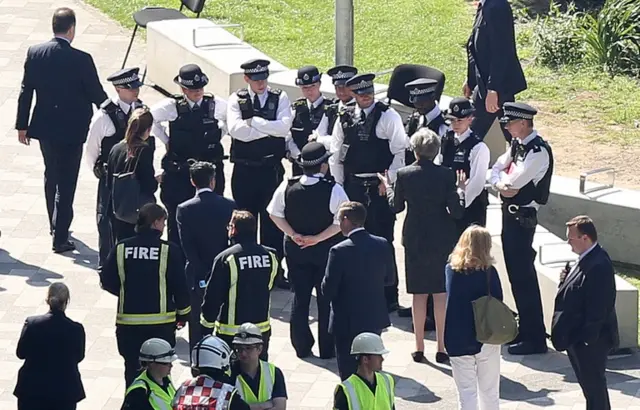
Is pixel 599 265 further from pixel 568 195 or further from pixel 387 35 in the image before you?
pixel 387 35

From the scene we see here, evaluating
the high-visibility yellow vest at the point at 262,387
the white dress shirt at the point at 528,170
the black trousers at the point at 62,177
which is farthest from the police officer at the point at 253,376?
the black trousers at the point at 62,177

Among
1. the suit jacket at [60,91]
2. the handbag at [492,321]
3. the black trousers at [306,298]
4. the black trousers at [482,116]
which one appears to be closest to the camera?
the handbag at [492,321]

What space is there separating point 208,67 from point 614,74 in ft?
16.6

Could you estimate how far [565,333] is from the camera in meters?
10.6

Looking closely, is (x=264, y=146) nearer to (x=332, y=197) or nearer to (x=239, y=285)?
(x=332, y=197)

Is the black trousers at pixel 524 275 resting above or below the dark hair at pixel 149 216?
below

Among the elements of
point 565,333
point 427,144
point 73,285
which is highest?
point 427,144

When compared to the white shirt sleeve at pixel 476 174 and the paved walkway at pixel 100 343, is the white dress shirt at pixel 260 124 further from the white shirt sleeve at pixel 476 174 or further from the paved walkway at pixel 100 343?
the white shirt sleeve at pixel 476 174

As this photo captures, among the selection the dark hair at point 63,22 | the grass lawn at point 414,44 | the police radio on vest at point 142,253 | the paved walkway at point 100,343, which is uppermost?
the dark hair at point 63,22

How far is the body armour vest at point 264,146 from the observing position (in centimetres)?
1313

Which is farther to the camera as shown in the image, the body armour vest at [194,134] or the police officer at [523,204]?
the body armour vest at [194,134]

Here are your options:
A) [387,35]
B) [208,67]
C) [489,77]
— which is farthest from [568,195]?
[387,35]

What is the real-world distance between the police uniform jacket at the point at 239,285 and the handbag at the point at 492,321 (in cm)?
145

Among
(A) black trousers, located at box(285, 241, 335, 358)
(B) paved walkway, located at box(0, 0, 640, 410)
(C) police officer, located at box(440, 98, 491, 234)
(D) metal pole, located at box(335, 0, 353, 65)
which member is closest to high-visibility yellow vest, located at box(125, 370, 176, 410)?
(B) paved walkway, located at box(0, 0, 640, 410)
